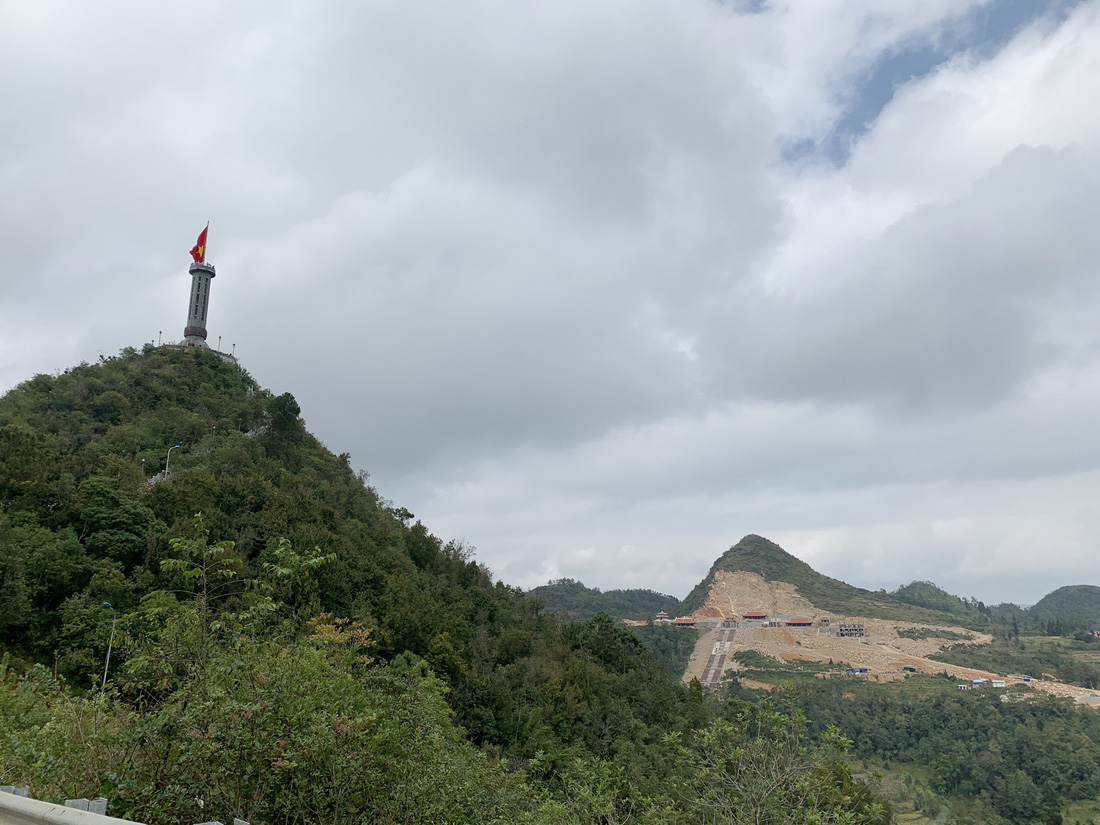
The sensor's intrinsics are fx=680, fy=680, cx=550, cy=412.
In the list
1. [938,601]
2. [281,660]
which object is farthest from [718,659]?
[281,660]

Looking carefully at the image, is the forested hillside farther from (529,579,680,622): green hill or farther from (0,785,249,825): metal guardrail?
(529,579,680,622): green hill

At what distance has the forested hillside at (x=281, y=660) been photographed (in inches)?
229

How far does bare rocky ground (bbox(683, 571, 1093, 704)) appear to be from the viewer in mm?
98438

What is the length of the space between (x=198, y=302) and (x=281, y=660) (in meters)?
55.2

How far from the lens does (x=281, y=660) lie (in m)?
6.73

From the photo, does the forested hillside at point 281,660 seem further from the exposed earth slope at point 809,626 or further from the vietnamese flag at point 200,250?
the exposed earth slope at point 809,626

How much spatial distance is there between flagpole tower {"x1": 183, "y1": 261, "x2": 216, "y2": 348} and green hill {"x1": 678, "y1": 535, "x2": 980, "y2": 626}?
131 meters

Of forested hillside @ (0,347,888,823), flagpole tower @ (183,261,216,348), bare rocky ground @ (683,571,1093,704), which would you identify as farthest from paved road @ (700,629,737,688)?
flagpole tower @ (183,261,216,348)

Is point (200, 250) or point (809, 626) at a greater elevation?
point (200, 250)

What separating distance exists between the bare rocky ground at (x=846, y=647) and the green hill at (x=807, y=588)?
616cm

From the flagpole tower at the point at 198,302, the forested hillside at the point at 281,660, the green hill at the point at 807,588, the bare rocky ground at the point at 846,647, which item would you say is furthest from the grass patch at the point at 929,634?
the flagpole tower at the point at 198,302

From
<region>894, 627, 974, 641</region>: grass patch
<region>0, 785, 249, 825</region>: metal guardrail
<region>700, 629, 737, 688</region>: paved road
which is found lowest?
<region>700, 629, 737, 688</region>: paved road

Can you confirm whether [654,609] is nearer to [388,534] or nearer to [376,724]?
[388,534]

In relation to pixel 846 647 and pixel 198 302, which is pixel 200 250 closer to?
pixel 198 302
